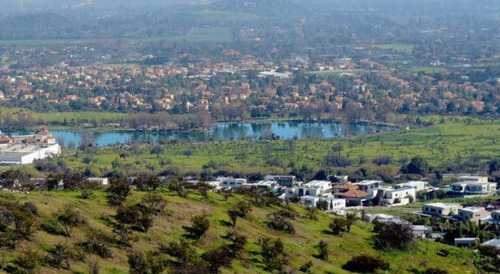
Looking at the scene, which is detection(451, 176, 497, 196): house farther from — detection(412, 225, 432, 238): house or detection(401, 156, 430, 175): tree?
detection(412, 225, 432, 238): house

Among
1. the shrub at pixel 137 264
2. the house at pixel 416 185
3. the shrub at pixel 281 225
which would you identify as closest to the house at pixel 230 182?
the house at pixel 416 185

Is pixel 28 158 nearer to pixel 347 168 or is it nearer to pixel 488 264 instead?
pixel 347 168

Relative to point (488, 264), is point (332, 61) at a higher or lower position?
lower

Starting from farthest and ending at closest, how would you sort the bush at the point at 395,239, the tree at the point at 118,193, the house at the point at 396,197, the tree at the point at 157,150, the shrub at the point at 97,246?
the tree at the point at 157,150
the house at the point at 396,197
the bush at the point at 395,239
the tree at the point at 118,193
the shrub at the point at 97,246

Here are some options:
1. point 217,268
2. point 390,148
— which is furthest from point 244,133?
point 217,268

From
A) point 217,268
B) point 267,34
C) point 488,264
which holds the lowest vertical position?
point 267,34

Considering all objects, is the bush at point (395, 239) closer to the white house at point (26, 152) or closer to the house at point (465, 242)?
the house at point (465, 242)

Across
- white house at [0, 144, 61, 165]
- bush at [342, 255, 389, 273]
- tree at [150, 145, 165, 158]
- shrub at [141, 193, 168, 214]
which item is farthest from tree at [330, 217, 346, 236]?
tree at [150, 145, 165, 158]
